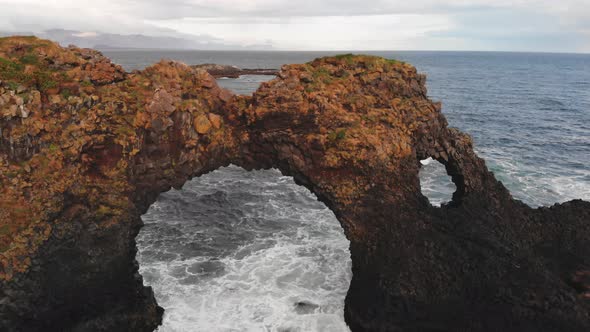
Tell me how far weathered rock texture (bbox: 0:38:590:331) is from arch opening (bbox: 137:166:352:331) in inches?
98.3

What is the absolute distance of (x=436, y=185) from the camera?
45.5m

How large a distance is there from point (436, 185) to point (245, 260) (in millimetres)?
26396

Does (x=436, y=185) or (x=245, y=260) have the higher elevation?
(x=436, y=185)

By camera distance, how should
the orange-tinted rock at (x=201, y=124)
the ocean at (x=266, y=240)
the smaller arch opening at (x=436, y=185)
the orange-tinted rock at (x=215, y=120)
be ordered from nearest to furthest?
the ocean at (x=266, y=240) < the orange-tinted rock at (x=201, y=124) < the orange-tinted rock at (x=215, y=120) < the smaller arch opening at (x=436, y=185)

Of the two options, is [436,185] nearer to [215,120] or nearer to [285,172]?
[285,172]

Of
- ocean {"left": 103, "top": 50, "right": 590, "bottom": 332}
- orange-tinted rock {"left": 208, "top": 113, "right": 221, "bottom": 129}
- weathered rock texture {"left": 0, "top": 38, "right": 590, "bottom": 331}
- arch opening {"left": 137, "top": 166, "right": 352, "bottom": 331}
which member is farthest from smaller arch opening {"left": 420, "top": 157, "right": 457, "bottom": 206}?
orange-tinted rock {"left": 208, "top": 113, "right": 221, "bottom": 129}

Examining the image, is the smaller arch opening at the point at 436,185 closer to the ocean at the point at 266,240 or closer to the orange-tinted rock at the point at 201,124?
the ocean at the point at 266,240

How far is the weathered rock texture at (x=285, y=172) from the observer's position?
21.8m

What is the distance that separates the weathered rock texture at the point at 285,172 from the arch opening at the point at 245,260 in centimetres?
250

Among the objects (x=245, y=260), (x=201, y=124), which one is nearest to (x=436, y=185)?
(x=245, y=260)

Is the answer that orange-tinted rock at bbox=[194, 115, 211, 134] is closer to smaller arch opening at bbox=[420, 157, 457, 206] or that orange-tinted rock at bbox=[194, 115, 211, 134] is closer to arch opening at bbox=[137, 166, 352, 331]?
arch opening at bbox=[137, 166, 352, 331]

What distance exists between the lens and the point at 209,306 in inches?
1005

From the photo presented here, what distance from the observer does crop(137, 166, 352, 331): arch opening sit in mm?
25016

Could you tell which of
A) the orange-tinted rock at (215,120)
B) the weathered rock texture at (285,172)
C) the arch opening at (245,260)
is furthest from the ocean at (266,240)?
the orange-tinted rock at (215,120)
